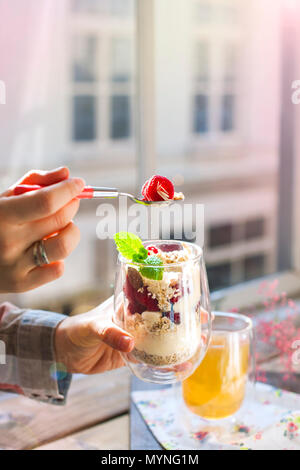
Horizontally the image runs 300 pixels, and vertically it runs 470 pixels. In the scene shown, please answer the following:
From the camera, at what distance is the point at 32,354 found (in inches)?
31.2

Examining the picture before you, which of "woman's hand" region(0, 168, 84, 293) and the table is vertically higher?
"woman's hand" region(0, 168, 84, 293)

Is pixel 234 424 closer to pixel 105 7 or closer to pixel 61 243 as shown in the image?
pixel 61 243

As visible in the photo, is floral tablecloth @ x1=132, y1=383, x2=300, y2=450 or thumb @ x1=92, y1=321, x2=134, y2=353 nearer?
thumb @ x1=92, y1=321, x2=134, y2=353

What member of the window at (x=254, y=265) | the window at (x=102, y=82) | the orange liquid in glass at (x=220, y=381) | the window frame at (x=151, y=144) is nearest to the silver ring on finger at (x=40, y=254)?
the orange liquid in glass at (x=220, y=381)

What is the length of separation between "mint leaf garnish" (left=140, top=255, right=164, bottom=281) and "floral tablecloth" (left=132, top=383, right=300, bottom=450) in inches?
11.1

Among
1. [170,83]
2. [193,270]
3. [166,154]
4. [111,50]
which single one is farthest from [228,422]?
[111,50]

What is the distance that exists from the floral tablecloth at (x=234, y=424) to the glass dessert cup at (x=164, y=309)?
0.15 metres

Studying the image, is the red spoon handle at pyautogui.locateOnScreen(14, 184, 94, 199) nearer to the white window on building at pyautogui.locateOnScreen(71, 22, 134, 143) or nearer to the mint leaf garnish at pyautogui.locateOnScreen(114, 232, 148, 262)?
the mint leaf garnish at pyautogui.locateOnScreen(114, 232, 148, 262)

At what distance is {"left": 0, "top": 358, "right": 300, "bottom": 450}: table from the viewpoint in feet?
2.56

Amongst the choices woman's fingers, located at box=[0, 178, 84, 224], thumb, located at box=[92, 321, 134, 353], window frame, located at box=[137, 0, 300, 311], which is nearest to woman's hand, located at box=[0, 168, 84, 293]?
woman's fingers, located at box=[0, 178, 84, 224]

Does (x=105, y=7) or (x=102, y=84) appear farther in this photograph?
(x=102, y=84)

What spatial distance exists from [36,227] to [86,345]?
0.65ft

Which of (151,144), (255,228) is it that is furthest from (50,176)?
(255,228)

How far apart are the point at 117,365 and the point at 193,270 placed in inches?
9.7
